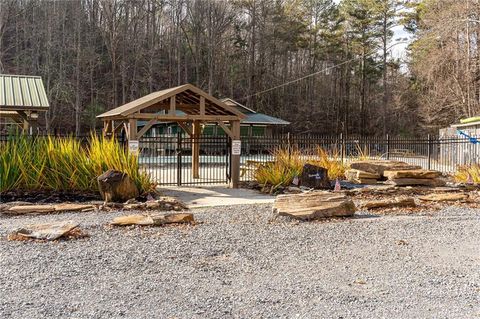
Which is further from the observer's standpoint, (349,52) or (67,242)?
(349,52)

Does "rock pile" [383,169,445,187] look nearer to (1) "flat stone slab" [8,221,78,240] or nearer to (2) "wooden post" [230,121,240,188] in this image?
(2) "wooden post" [230,121,240,188]

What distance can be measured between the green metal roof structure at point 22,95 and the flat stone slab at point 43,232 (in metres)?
8.39

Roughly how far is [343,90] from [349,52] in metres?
4.57

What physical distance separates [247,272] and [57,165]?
751 centimetres

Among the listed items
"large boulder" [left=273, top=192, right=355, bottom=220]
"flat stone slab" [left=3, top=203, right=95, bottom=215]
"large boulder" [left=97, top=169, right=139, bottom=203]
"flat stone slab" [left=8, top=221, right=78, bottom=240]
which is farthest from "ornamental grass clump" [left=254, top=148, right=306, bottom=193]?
"flat stone slab" [left=8, top=221, right=78, bottom=240]

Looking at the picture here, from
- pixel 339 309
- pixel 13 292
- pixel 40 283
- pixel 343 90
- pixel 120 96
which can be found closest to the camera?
pixel 339 309

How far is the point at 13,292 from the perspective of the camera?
15.1 ft

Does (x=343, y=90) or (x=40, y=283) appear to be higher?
(x=343, y=90)

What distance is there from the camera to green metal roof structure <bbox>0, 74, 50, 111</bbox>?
14477 millimetres

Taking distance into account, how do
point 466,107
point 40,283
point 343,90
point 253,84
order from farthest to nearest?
point 343,90
point 253,84
point 466,107
point 40,283

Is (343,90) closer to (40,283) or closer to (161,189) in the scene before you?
(161,189)

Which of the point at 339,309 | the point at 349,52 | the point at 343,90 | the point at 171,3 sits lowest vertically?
the point at 339,309

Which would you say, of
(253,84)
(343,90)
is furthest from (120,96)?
(343,90)

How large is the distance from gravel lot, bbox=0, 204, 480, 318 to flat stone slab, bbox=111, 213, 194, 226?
0.27 meters
